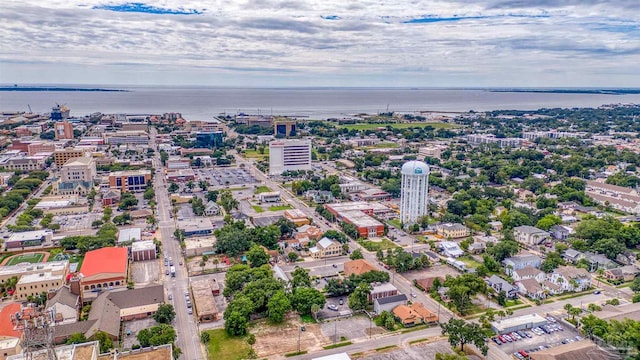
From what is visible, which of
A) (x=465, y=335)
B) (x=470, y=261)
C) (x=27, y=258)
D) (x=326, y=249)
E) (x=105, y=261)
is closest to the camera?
(x=465, y=335)

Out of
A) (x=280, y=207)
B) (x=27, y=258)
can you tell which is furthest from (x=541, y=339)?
(x=27, y=258)

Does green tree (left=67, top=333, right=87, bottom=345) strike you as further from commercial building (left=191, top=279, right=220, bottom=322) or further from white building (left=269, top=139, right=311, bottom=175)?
white building (left=269, top=139, right=311, bottom=175)

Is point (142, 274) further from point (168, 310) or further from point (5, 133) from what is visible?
point (5, 133)

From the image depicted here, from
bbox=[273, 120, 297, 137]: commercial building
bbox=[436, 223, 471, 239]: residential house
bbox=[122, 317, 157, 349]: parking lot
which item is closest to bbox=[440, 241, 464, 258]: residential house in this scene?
bbox=[436, 223, 471, 239]: residential house

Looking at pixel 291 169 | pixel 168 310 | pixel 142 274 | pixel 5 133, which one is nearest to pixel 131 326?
pixel 168 310

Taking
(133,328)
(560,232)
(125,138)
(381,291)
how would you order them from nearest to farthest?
(133,328), (381,291), (560,232), (125,138)

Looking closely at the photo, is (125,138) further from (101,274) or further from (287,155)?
(101,274)

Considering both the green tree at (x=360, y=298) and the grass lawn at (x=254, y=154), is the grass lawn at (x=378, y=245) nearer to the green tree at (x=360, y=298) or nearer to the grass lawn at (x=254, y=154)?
the green tree at (x=360, y=298)

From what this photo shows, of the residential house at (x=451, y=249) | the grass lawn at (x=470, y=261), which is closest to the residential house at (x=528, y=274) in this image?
the grass lawn at (x=470, y=261)
